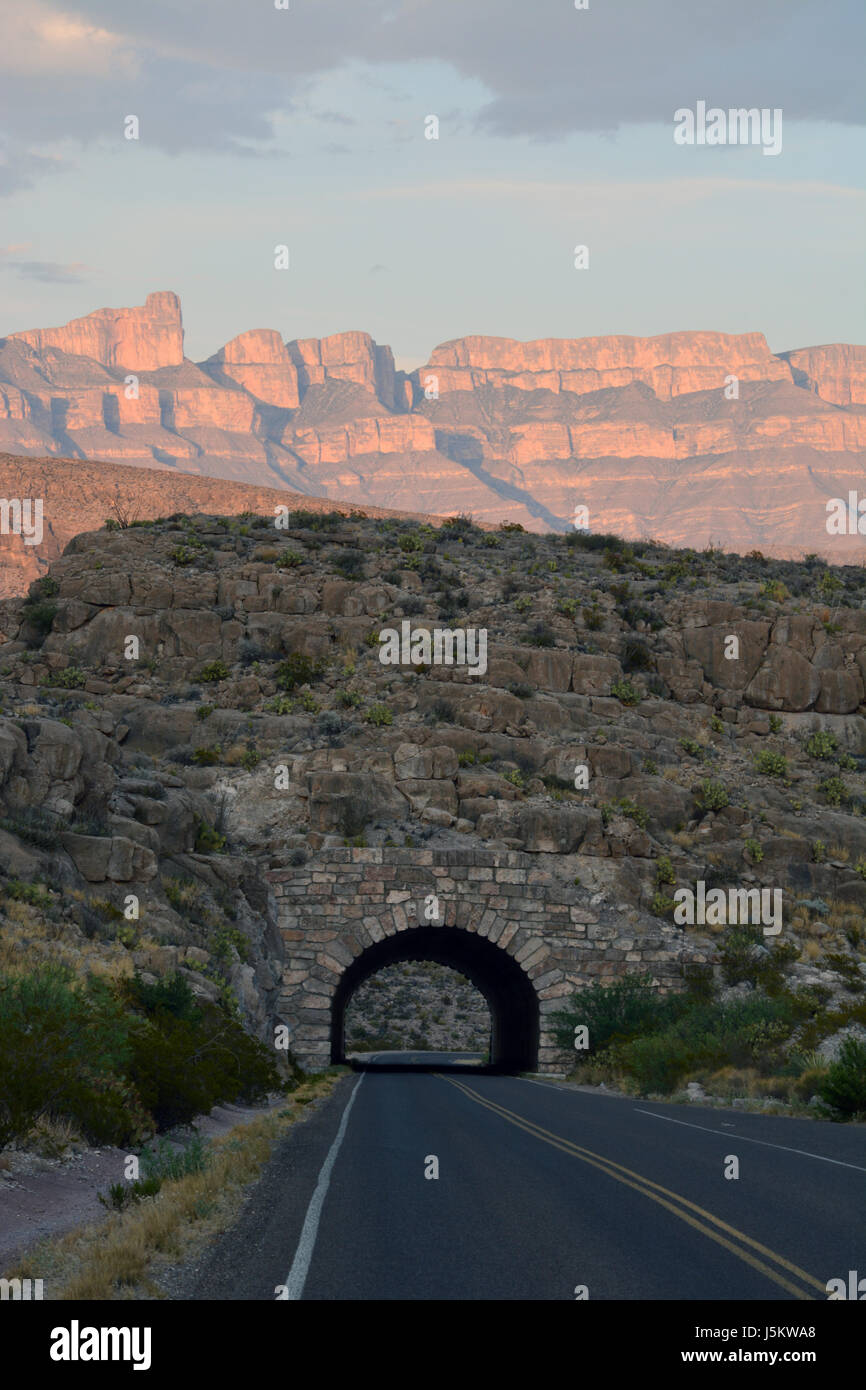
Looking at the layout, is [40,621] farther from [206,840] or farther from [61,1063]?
[61,1063]

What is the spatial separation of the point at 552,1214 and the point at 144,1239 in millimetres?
3757

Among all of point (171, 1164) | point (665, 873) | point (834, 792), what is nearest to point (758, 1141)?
point (171, 1164)

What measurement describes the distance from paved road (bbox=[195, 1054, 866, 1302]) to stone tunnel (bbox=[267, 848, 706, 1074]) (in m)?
14.7

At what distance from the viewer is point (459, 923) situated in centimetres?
3547

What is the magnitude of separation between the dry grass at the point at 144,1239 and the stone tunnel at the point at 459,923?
20093 mm

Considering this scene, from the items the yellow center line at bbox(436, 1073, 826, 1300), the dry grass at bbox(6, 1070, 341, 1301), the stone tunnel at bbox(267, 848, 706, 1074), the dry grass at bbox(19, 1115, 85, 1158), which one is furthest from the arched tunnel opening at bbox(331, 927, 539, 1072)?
the dry grass at bbox(6, 1070, 341, 1301)

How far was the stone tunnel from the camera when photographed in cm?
3469

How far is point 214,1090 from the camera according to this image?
19.0 metres

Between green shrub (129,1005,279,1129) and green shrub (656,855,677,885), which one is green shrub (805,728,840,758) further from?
green shrub (129,1005,279,1129)

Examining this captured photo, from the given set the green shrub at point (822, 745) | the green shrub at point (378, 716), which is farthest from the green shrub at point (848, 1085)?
the green shrub at point (822, 745)

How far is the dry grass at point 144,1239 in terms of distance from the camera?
853 centimetres
